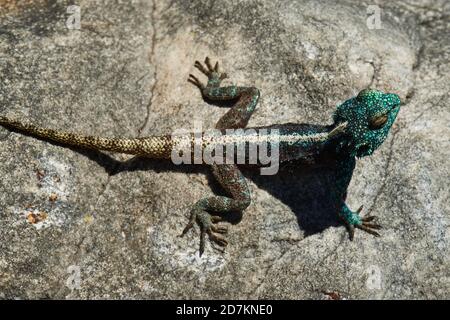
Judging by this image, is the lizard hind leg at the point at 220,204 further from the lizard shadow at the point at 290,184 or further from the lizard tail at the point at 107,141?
the lizard tail at the point at 107,141

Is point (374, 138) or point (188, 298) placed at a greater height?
point (374, 138)

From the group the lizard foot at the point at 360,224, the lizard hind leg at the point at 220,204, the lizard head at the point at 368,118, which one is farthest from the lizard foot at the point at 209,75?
the lizard foot at the point at 360,224

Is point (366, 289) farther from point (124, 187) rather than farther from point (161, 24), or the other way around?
point (161, 24)

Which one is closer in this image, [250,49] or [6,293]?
[6,293]

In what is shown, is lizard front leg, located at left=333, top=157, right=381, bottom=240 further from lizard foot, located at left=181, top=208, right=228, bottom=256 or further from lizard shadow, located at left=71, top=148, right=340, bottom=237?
lizard foot, located at left=181, top=208, right=228, bottom=256

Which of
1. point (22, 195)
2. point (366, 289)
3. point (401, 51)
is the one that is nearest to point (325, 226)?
point (366, 289)

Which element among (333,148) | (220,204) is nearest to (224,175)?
(220,204)

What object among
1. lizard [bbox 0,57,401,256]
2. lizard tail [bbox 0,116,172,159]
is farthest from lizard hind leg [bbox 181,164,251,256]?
lizard tail [bbox 0,116,172,159]
